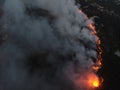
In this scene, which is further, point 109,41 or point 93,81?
point 109,41

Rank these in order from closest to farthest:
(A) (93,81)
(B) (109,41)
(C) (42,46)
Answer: (A) (93,81) → (C) (42,46) → (B) (109,41)

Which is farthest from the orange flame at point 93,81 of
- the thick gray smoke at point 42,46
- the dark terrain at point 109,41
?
the dark terrain at point 109,41

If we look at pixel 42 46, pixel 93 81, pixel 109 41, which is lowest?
pixel 93 81

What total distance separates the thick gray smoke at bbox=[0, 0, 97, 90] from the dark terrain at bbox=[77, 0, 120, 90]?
831 cm

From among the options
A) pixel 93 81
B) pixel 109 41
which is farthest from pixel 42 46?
pixel 109 41

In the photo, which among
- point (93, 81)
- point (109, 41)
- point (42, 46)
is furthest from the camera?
point (109, 41)

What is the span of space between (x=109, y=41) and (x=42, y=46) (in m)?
35.8

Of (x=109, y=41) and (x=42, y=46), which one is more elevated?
(x=109, y=41)

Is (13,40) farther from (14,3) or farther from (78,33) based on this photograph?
(78,33)

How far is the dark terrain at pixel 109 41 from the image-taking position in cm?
7225

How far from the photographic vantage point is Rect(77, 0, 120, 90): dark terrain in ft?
237

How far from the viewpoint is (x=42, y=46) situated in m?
68.2

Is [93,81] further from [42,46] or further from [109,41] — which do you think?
[109,41]

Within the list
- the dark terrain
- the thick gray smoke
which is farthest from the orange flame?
the dark terrain
